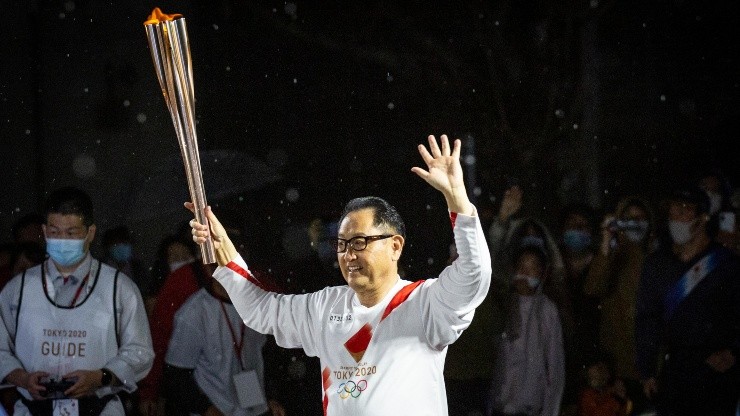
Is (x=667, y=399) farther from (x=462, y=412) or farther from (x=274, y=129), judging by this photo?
(x=274, y=129)

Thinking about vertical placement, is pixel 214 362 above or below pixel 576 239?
below

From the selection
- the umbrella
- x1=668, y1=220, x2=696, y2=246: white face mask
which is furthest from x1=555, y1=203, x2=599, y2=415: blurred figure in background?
the umbrella

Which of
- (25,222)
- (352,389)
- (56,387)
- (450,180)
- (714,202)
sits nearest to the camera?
(450,180)

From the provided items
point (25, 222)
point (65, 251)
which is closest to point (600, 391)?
point (65, 251)

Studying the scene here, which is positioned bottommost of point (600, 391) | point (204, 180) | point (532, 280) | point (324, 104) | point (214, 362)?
point (600, 391)

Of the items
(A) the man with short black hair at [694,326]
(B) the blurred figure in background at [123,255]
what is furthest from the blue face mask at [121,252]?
(A) the man with short black hair at [694,326]

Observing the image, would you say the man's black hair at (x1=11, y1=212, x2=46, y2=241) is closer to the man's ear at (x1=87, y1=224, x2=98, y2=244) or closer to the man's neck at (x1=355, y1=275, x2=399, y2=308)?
the man's ear at (x1=87, y1=224, x2=98, y2=244)

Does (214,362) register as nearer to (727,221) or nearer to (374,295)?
(374,295)

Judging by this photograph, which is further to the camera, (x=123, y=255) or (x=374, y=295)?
(x=123, y=255)

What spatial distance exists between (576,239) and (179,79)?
2.19 meters

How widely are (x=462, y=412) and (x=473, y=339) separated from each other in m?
0.32

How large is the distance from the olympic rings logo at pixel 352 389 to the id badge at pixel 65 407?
1.72 metres

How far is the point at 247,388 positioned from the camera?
14.3 feet

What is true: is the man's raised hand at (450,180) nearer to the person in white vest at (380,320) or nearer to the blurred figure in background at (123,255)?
the person in white vest at (380,320)
